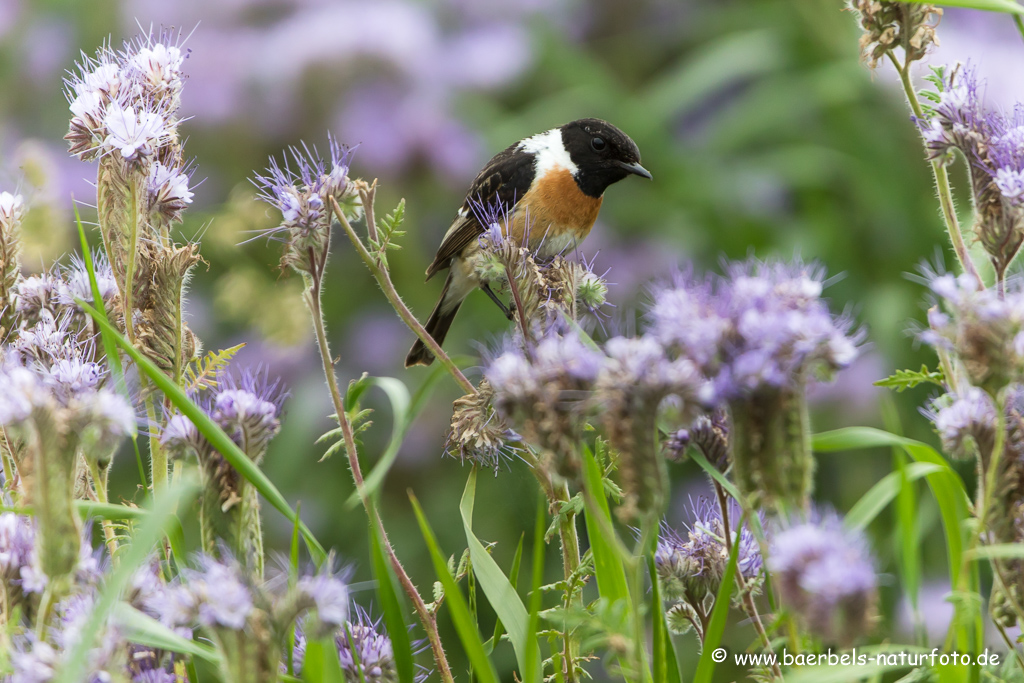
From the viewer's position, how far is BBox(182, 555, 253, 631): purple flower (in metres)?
0.62

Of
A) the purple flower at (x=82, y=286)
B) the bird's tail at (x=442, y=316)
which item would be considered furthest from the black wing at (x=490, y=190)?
the purple flower at (x=82, y=286)

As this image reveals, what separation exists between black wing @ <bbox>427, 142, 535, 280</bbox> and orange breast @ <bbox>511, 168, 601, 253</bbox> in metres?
0.04

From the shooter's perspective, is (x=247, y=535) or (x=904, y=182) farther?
(x=904, y=182)

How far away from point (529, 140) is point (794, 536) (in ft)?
6.91

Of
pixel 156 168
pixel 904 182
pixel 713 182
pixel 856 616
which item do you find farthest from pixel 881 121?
pixel 856 616

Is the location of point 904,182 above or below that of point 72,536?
above

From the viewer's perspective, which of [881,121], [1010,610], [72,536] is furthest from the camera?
[881,121]

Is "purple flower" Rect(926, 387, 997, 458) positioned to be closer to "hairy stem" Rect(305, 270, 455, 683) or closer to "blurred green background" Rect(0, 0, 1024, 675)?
"hairy stem" Rect(305, 270, 455, 683)

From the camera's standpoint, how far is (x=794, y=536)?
577 millimetres

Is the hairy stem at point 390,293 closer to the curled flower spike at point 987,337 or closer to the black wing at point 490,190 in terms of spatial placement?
the curled flower spike at point 987,337

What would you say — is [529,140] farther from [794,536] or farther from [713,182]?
[794,536]

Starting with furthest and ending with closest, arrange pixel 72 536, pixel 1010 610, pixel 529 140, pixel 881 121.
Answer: pixel 881 121, pixel 529 140, pixel 1010 610, pixel 72 536

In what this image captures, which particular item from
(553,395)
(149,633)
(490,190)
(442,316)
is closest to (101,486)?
(149,633)

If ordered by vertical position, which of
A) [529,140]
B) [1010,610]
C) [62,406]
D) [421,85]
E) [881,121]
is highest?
[421,85]
